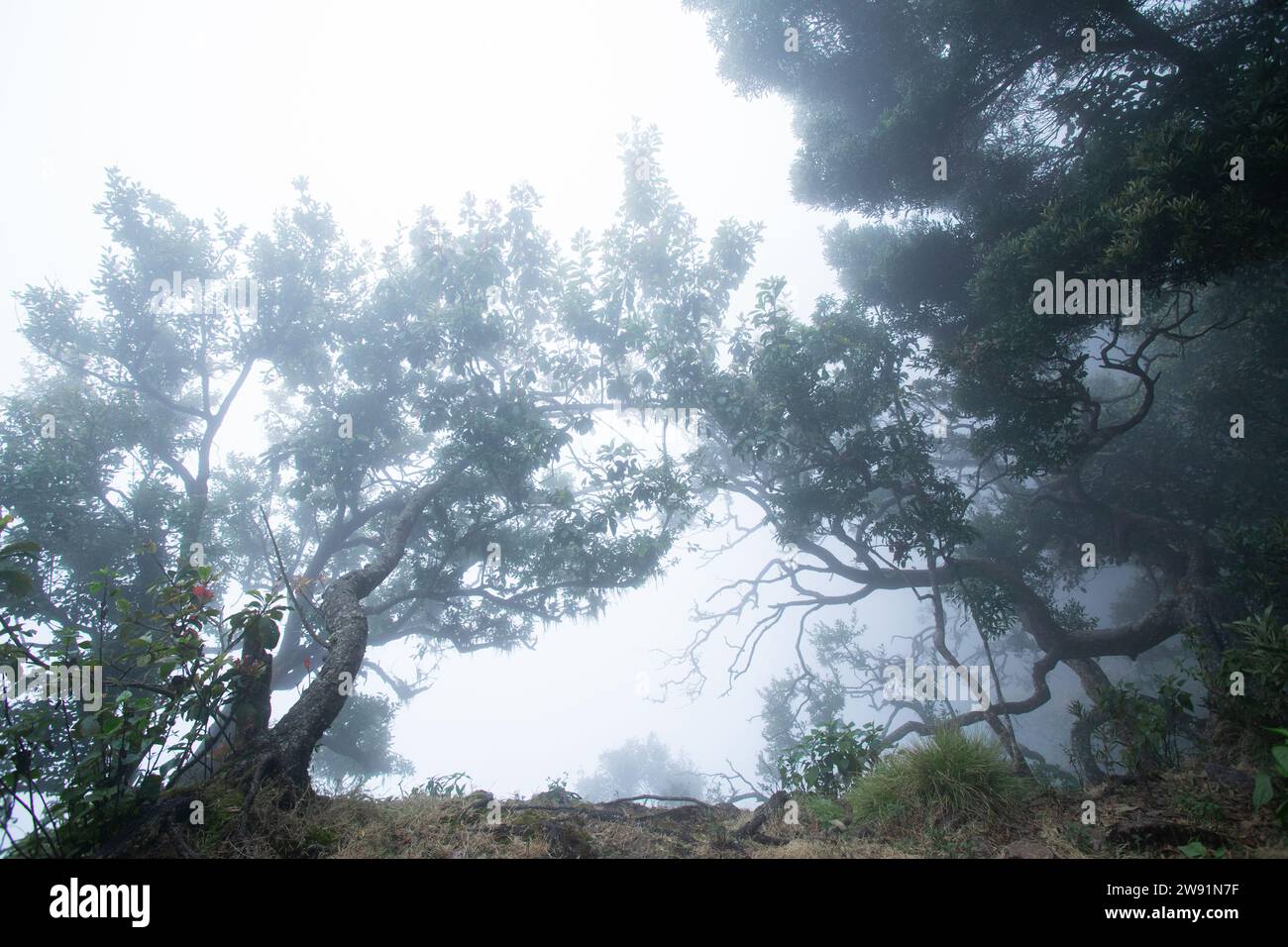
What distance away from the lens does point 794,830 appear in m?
4.16

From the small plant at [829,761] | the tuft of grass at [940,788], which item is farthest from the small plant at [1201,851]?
the small plant at [829,761]

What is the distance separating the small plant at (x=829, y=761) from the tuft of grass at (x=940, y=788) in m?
0.92

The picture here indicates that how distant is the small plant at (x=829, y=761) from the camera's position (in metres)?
5.21

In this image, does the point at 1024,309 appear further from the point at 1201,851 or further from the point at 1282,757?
the point at 1201,851

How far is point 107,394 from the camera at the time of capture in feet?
38.7

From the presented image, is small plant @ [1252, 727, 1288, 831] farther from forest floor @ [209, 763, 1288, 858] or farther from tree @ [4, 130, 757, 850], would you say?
tree @ [4, 130, 757, 850]

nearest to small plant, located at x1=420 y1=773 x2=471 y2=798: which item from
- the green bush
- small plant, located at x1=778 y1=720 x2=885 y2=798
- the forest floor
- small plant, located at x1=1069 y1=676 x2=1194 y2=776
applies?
the forest floor

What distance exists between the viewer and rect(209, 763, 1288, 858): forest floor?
3084mm

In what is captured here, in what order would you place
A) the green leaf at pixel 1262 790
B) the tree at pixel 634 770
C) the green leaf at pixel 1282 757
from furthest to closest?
the tree at pixel 634 770
the green leaf at pixel 1262 790
the green leaf at pixel 1282 757

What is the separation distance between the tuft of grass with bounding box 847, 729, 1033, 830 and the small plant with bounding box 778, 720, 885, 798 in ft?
3.01

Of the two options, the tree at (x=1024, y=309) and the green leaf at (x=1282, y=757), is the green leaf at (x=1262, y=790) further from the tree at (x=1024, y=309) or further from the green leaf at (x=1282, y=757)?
the tree at (x=1024, y=309)

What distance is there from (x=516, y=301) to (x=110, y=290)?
915cm

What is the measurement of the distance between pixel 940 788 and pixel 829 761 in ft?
4.87
